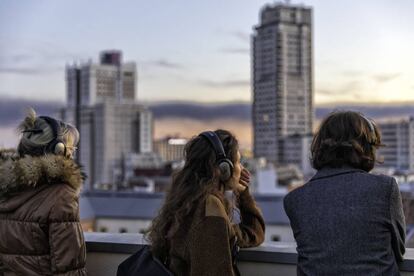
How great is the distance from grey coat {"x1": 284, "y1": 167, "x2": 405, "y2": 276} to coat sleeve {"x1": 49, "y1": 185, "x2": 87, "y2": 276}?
3.79 feet

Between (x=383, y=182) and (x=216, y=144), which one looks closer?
(x=383, y=182)

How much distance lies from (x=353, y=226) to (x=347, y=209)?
78 millimetres

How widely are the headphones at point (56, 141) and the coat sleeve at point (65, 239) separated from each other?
24cm

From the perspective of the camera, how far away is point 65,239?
128 inches

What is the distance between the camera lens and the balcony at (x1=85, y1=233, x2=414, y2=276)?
3338mm

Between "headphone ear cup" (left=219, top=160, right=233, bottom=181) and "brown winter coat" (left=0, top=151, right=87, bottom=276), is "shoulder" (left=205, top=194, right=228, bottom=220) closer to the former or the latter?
"headphone ear cup" (left=219, top=160, right=233, bottom=181)

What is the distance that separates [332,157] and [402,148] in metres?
155

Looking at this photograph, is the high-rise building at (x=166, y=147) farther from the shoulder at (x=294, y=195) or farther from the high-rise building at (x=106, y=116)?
the shoulder at (x=294, y=195)

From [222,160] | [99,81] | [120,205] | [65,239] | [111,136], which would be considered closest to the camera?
[222,160]

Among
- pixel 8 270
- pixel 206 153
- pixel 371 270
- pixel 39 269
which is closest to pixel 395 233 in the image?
pixel 371 270

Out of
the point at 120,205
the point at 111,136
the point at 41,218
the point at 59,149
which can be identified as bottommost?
the point at 120,205

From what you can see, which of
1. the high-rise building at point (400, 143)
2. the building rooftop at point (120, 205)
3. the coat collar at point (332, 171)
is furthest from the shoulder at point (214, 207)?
the high-rise building at point (400, 143)

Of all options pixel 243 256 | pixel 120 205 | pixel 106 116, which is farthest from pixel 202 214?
pixel 106 116

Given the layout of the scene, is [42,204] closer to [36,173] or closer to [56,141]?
[36,173]
